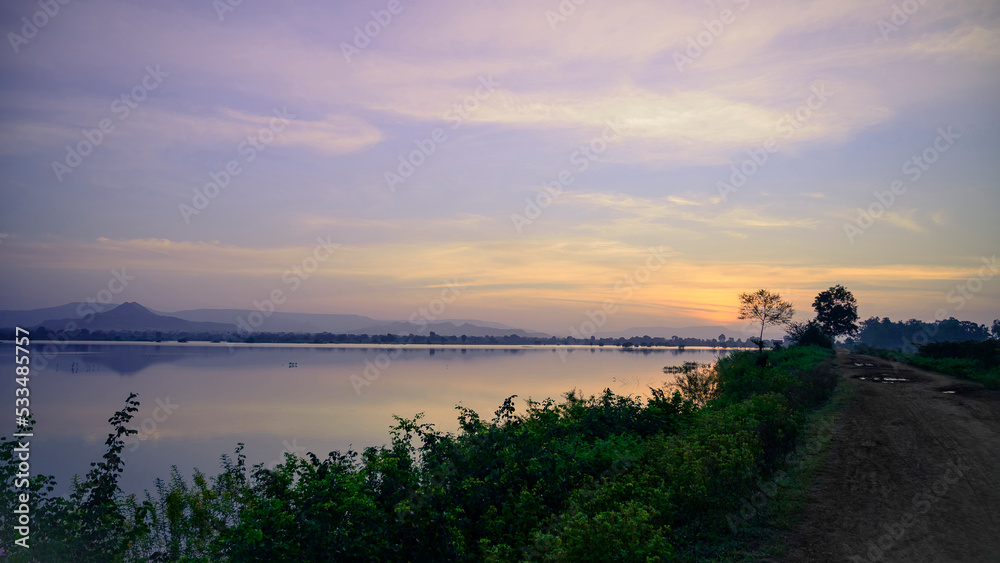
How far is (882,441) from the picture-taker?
12.5 metres

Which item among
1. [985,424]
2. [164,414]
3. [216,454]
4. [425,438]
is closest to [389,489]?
[425,438]

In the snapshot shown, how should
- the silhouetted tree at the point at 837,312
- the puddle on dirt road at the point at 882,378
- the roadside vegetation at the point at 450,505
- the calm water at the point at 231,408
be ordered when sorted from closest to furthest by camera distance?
the roadside vegetation at the point at 450,505 < the calm water at the point at 231,408 < the puddle on dirt road at the point at 882,378 < the silhouetted tree at the point at 837,312

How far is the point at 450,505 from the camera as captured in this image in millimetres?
7492

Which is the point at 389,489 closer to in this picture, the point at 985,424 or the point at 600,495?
the point at 600,495

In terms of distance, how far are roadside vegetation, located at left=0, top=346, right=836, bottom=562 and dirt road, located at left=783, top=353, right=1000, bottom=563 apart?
Result: 114 centimetres

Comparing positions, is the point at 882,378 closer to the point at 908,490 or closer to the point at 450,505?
the point at 908,490

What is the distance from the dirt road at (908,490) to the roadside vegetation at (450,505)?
114 centimetres

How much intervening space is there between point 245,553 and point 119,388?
128 feet

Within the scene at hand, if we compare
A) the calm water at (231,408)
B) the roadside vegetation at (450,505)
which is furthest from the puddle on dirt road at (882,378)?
the roadside vegetation at (450,505)

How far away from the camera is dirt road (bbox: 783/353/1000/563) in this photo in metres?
6.75

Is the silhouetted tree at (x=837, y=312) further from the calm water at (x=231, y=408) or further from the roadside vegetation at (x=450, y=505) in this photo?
the roadside vegetation at (x=450, y=505)

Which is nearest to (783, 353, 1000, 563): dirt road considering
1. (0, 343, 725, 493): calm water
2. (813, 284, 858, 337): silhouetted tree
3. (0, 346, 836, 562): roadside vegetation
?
(0, 346, 836, 562): roadside vegetation

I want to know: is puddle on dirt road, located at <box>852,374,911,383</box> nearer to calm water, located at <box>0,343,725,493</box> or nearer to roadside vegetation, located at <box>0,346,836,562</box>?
calm water, located at <box>0,343,725,493</box>

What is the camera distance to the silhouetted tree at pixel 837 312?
69.6 meters
